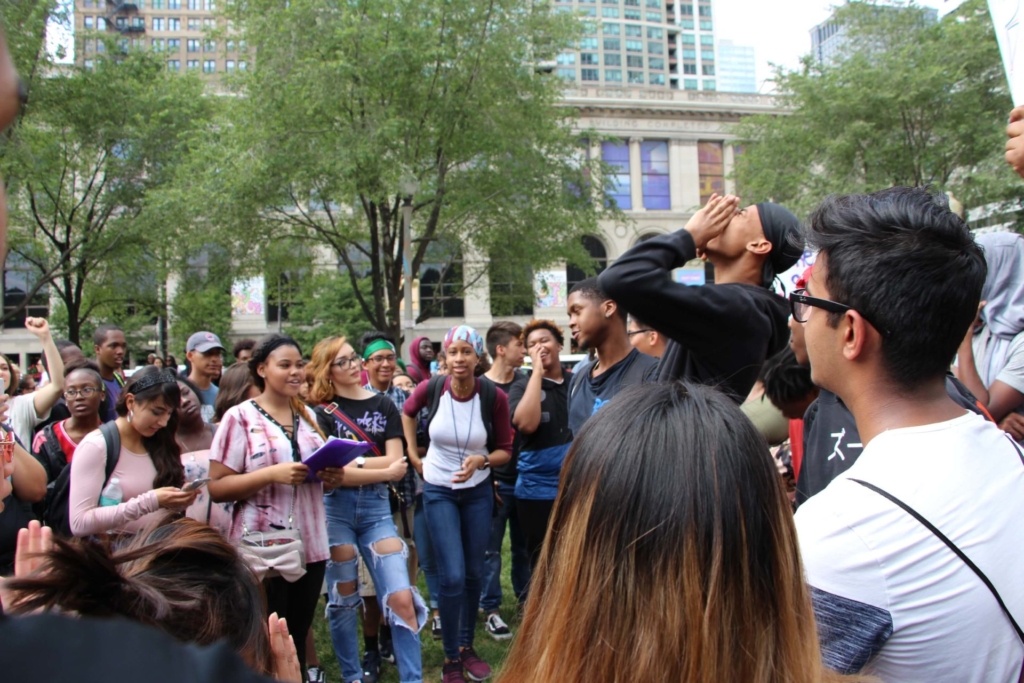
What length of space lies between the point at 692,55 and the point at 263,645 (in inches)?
4932

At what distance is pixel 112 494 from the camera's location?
381cm

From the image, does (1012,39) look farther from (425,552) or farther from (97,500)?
(425,552)

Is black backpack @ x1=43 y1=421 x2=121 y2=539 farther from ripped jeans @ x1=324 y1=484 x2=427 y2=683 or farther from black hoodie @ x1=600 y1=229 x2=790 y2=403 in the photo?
black hoodie @ x1=600 y1=229 x2=790 y2=403

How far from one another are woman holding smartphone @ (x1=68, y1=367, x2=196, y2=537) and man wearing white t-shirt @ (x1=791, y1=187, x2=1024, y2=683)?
3.29m

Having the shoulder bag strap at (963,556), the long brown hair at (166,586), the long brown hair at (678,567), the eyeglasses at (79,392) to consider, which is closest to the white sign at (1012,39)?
the shoulder bag strap at (963,556)

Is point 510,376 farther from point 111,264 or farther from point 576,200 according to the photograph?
point 111,264

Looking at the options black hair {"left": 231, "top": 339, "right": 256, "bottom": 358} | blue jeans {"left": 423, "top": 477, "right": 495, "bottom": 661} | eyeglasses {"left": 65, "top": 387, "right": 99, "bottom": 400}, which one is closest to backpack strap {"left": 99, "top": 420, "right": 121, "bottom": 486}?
eyeglasses {"left": 65, "top": 387, "right": 99, "bottom": 400}

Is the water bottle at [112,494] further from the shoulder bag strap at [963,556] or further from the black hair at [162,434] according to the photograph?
the shoulder bag strap at [963,556]

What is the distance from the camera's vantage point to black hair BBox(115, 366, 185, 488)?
3.97m

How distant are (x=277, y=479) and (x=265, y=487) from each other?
196 mm

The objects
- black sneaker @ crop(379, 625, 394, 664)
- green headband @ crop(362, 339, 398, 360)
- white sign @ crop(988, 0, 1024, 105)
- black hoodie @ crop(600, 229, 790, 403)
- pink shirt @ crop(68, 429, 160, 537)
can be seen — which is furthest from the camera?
green headband @ crop(362, 339, 398, 360)

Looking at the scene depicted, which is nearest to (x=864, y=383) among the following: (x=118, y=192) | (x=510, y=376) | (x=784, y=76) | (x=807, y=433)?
(x=807, y=433)

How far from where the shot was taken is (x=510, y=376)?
6133 millimetres

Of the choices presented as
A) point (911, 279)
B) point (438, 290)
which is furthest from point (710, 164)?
point (911, 279)
